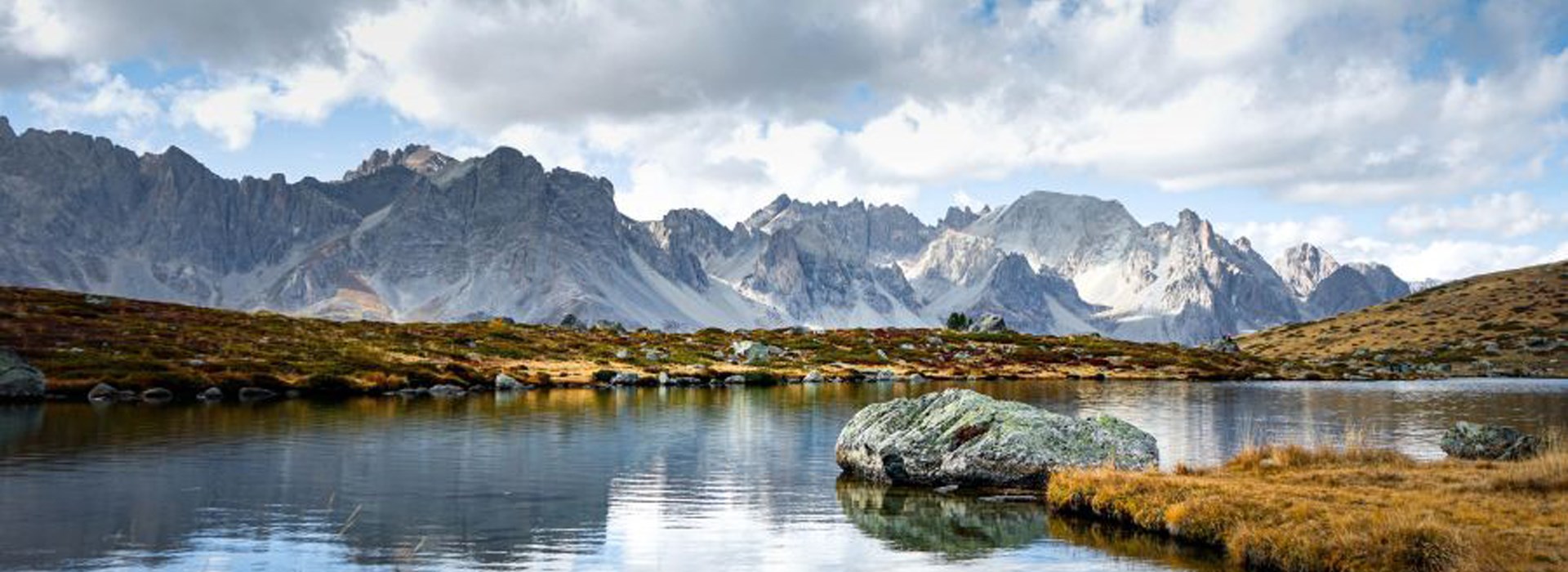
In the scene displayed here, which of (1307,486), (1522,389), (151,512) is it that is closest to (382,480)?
(151,512)

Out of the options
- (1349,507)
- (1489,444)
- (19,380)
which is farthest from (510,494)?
(19,380)

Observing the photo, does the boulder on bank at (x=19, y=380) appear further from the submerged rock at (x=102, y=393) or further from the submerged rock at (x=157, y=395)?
the submerged rock at (x=157, y=395)

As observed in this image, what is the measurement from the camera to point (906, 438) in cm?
4306

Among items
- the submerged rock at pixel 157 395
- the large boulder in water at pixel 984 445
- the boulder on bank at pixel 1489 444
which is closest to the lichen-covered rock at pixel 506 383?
the submerged rock at pixel 157 395

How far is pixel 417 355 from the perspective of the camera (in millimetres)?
126062

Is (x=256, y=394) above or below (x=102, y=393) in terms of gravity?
below

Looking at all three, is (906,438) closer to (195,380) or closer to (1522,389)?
(195,380)

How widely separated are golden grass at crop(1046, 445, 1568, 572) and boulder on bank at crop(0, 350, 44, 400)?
7690cm

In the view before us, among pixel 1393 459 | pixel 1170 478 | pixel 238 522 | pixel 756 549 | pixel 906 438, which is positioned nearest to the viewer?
pixel 756 549

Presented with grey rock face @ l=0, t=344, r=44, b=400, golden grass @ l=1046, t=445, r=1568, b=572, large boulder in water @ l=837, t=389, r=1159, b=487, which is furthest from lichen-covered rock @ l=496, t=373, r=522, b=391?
golden grass @ l=1046, t=445, r=1568, b=572

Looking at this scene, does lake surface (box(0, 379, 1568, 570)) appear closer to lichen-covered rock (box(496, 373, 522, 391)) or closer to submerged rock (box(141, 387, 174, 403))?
submerged rock (box(141, 387, 174, 403))

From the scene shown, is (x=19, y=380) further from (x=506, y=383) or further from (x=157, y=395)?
(x=506, y=383)

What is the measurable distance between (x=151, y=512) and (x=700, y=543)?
1721 cm

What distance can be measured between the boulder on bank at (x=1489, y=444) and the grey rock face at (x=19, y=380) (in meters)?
89.1
